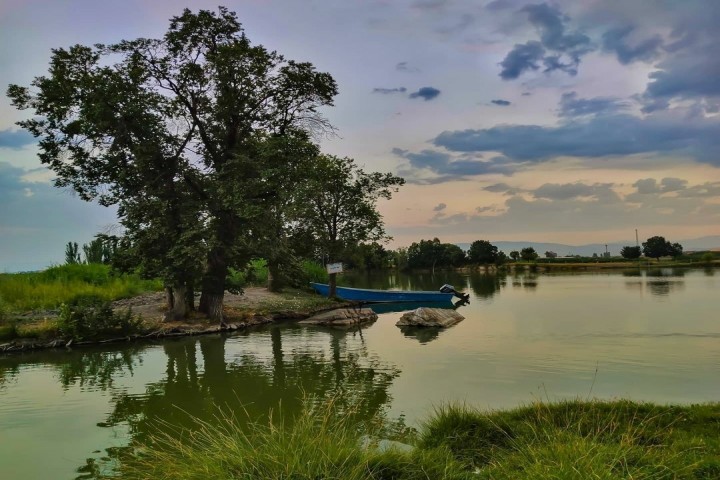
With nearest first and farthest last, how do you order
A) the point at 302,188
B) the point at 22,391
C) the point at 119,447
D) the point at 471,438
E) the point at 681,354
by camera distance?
the point at 471,438 → the point at 119,447 → the point at 22,391 → the point at 681,354 → the point at 302,188

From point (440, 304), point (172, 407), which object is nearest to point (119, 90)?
point (172, 407)

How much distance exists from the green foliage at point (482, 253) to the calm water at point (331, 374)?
64956mm

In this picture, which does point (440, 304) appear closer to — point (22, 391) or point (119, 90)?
point (119, 90)

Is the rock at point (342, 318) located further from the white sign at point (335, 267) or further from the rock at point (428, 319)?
the white sign at point (335, 267)

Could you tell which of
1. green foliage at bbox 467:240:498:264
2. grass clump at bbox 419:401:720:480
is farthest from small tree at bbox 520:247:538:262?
grass clump at bbox 419:401:720:480

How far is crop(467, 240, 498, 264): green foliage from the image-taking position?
8656cm

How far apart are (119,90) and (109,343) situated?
351 inches

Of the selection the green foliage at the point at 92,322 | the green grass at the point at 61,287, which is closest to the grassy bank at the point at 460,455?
the green foliage at the point at 92,322

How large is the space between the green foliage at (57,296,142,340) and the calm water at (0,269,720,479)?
3.21ft

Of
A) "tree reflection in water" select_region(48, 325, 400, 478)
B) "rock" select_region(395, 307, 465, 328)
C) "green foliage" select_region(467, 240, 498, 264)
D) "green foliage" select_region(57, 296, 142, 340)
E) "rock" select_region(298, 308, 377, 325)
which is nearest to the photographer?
"tree reflection in water" select_region(48, 325, 400, 478)

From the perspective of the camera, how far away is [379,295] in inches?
1414

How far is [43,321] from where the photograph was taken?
739 inches

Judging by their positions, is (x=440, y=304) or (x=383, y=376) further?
(x=440, y=304)

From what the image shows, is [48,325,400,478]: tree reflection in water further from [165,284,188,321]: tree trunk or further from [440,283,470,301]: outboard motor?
[440,283,470,301]: outboard motor
